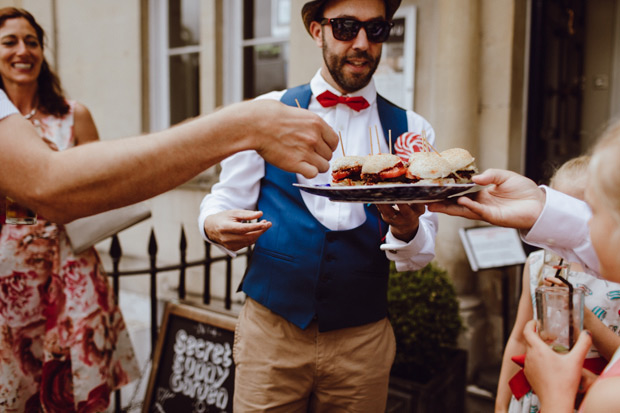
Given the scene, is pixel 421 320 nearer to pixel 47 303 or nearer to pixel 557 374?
pixel 557 374

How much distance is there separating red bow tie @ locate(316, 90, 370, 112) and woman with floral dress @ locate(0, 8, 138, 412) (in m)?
1.48

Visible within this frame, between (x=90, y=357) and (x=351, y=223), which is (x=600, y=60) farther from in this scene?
(x=90, y=357)

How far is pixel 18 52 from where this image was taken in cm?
269

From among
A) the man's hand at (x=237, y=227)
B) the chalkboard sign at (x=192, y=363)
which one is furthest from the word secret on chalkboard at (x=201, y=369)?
the man's hand at (x=237, y=227)

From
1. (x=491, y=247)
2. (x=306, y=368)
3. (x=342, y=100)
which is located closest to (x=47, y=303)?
(x=306, y=368)

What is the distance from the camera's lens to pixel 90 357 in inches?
103

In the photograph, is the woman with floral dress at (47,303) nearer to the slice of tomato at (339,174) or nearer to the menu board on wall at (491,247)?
the slice of tomato at (339,174)

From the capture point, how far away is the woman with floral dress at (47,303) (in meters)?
2.51

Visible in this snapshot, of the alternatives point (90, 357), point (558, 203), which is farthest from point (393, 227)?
point (90, 357)

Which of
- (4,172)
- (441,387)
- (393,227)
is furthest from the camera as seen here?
(441,387)

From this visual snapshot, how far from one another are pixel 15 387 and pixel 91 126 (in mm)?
1465

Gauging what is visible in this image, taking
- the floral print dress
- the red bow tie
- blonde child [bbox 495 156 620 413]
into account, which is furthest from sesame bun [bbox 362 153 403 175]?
the floral print dress

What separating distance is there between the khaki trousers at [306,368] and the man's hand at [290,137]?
0.88 metres

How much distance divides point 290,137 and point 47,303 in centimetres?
197
